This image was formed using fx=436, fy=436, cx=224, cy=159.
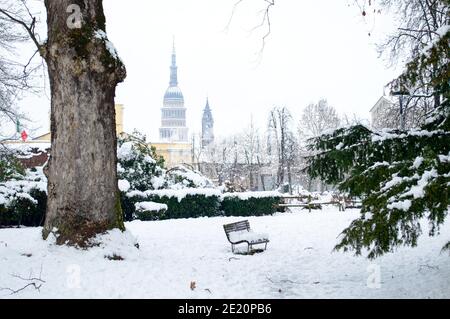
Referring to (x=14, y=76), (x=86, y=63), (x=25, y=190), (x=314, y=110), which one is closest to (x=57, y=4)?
(x=86, y=63)

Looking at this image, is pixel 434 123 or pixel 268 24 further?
pixel 268 24

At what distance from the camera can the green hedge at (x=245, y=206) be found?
21172 mm

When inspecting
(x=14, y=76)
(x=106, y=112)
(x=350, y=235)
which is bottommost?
(x=350, y=235)

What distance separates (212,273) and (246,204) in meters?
13.9

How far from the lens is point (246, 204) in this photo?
21203mm

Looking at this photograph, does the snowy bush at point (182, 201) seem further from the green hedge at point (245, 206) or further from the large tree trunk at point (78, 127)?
the large tree trunk at point (78, 127)

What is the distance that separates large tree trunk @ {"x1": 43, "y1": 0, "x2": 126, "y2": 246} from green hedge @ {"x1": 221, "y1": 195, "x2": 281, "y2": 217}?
13896mm

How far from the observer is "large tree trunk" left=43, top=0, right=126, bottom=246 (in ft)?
23.6

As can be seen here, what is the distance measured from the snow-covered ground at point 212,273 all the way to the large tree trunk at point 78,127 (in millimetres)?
487

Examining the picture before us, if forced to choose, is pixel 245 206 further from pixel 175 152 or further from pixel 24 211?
pixel 175 152

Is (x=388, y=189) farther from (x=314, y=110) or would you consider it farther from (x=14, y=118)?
(x=314, y=110)

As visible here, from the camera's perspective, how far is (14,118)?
52.5ft

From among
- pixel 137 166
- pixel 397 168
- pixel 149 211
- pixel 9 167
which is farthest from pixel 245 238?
pixel 9 167

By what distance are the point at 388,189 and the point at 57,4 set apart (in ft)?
20.2
